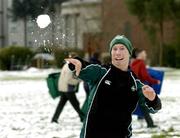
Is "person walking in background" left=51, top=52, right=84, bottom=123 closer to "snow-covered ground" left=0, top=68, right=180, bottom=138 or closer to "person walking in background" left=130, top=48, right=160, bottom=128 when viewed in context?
"snow-covered ground" left=0, top=68, right=180, bottom=138

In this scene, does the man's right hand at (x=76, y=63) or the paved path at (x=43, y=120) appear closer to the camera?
the man's right hand at (x=76, y=63)

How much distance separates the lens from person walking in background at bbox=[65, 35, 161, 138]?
519 centimetres

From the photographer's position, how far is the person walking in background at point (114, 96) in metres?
5.19

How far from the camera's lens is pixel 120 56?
203 inches

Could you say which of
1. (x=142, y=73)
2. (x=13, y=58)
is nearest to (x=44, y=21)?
(x=142, y=73)

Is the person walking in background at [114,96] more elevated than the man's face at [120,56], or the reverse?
the man's face at [120,56]

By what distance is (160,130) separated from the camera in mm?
11492

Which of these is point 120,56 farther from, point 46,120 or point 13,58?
point 13,58

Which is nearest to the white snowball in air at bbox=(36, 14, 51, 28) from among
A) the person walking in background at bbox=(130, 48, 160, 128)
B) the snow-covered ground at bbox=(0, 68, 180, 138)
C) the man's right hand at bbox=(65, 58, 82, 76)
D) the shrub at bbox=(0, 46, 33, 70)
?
the man's right hand at bbox=(65, 58, 82, 76)

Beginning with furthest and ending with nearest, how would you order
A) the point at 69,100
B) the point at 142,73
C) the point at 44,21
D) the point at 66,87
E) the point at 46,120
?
the point at 46,120
the point at 69,100
the point at 66,87
the point at 142,73
the point at 44,21

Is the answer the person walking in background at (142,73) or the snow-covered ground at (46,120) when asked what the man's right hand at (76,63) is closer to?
the snow-covered ground at (46,120)

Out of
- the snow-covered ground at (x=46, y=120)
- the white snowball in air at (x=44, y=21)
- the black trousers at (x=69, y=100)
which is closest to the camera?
the white snowball in air at (x=44, y=21)

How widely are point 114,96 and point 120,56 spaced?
0.33m

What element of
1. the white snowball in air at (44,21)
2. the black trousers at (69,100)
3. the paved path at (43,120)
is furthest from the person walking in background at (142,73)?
the white snowball in air at (44,21)
